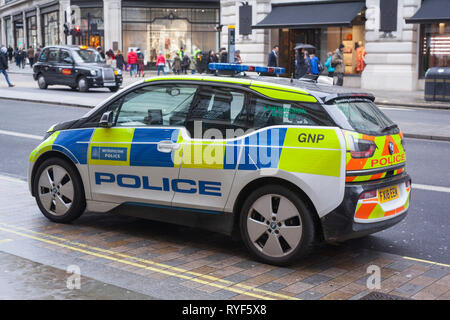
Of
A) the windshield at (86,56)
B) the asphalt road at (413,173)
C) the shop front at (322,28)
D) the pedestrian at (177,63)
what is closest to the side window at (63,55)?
the windshield at (86,56)

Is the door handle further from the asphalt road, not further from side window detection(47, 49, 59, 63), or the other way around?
side window detection(47, 49, 59, 63)

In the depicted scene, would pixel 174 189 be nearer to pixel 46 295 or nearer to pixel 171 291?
pixel 171 291

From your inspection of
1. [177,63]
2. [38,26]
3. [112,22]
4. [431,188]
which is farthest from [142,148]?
[38,26]

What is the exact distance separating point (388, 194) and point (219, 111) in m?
1.62

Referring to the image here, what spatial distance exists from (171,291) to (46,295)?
87 centimetres

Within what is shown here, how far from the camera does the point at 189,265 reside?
17.2 feet

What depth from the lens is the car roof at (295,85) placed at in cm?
536

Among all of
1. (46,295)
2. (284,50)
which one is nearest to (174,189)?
(46,295)

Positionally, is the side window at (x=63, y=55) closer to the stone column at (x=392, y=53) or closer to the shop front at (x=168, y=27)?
the stone column at (x=392, y=53)

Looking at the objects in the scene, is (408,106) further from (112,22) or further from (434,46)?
(112,22)

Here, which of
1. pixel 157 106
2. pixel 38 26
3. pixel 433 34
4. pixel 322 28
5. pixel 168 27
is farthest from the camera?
pixel 38 26
